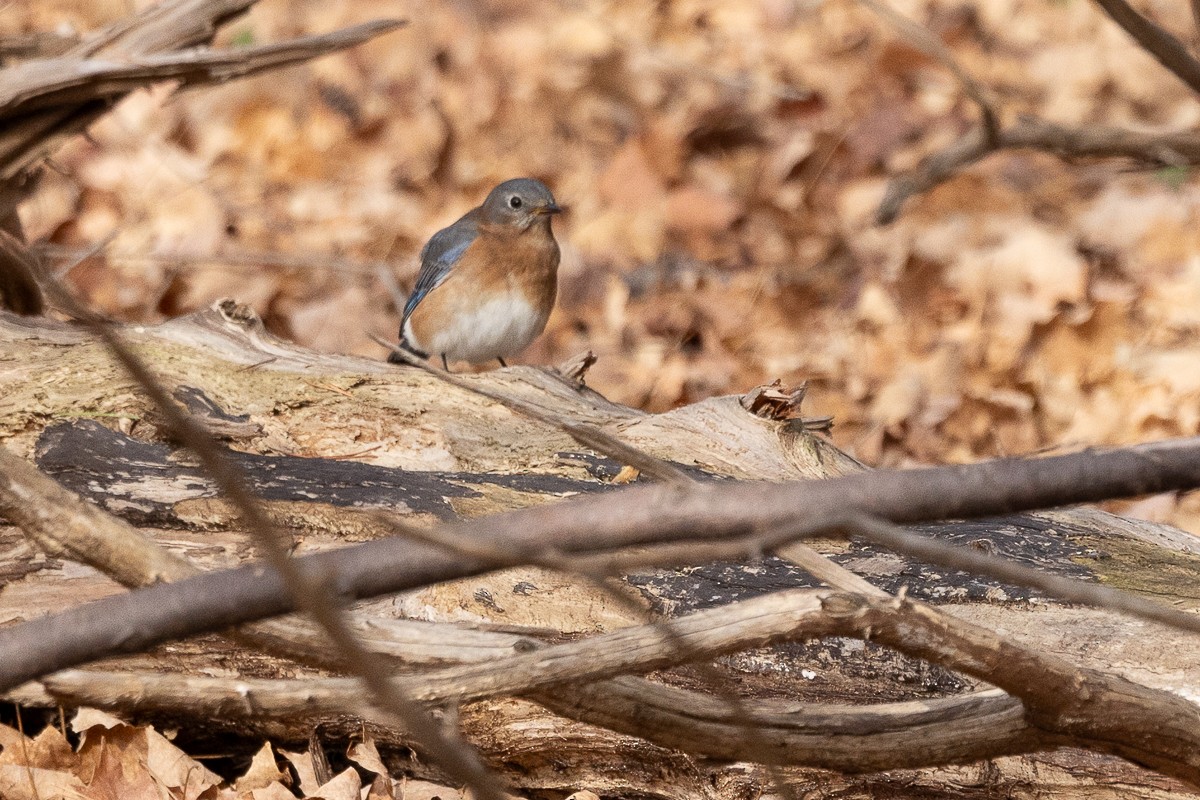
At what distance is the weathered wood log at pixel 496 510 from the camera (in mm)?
2564

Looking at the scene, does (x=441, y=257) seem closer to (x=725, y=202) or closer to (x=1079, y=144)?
(x=725, y=202)

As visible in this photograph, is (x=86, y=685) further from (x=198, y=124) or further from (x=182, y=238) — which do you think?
(x=198, y=124)

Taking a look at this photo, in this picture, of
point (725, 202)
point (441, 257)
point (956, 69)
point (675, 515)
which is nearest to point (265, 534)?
point (675, 515)

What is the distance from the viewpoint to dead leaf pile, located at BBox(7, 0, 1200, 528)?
5289 mm

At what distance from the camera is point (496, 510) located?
9.96ft

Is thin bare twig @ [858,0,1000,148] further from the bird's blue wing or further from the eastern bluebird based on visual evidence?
the bird's blue wing

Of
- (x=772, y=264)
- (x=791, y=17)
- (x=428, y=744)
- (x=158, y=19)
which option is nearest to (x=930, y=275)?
(x=772, y=264)

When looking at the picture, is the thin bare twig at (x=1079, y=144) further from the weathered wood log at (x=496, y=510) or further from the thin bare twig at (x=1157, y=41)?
the weathered wood log at (x=496, y=510)

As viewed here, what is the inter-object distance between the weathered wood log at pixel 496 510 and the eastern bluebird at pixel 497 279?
5.07 feet

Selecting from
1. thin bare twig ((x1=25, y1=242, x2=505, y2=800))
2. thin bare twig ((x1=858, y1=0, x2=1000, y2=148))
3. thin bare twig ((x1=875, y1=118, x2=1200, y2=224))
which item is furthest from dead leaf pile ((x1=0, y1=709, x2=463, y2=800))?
thin bare twig ((x1=875, y1=118, x2=1200, y2=224))

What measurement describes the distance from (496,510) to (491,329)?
8.19 feet

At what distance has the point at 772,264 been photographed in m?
6.65

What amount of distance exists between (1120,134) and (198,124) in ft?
18.5

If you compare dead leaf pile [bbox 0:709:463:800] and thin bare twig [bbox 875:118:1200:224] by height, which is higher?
thin bare twig [bbox 875:118:1200:224]
